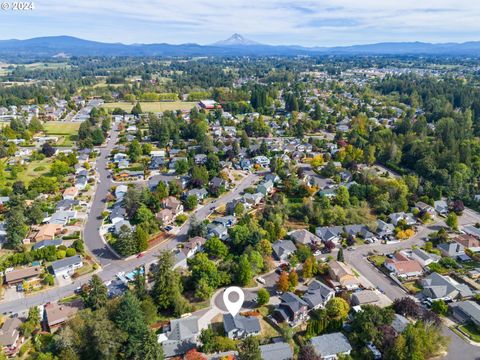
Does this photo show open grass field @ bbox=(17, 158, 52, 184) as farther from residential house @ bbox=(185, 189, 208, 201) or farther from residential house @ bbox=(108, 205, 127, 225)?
residential house @ bbox=(185, 189, 208, 201)

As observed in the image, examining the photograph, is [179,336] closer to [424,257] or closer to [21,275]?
[21,275]

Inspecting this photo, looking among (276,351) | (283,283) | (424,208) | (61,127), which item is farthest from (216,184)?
(61,127)

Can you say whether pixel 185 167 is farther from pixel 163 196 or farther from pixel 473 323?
pixel 473 323

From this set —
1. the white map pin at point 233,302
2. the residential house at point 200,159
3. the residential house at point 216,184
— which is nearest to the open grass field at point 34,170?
the residential house at point 200,159

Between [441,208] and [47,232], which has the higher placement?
[441,208]

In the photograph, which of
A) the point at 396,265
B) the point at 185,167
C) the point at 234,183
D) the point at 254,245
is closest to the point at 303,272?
the point at 254,245

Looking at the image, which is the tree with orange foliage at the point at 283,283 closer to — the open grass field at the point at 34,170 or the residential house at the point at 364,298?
the residential house at the point at 364,298
